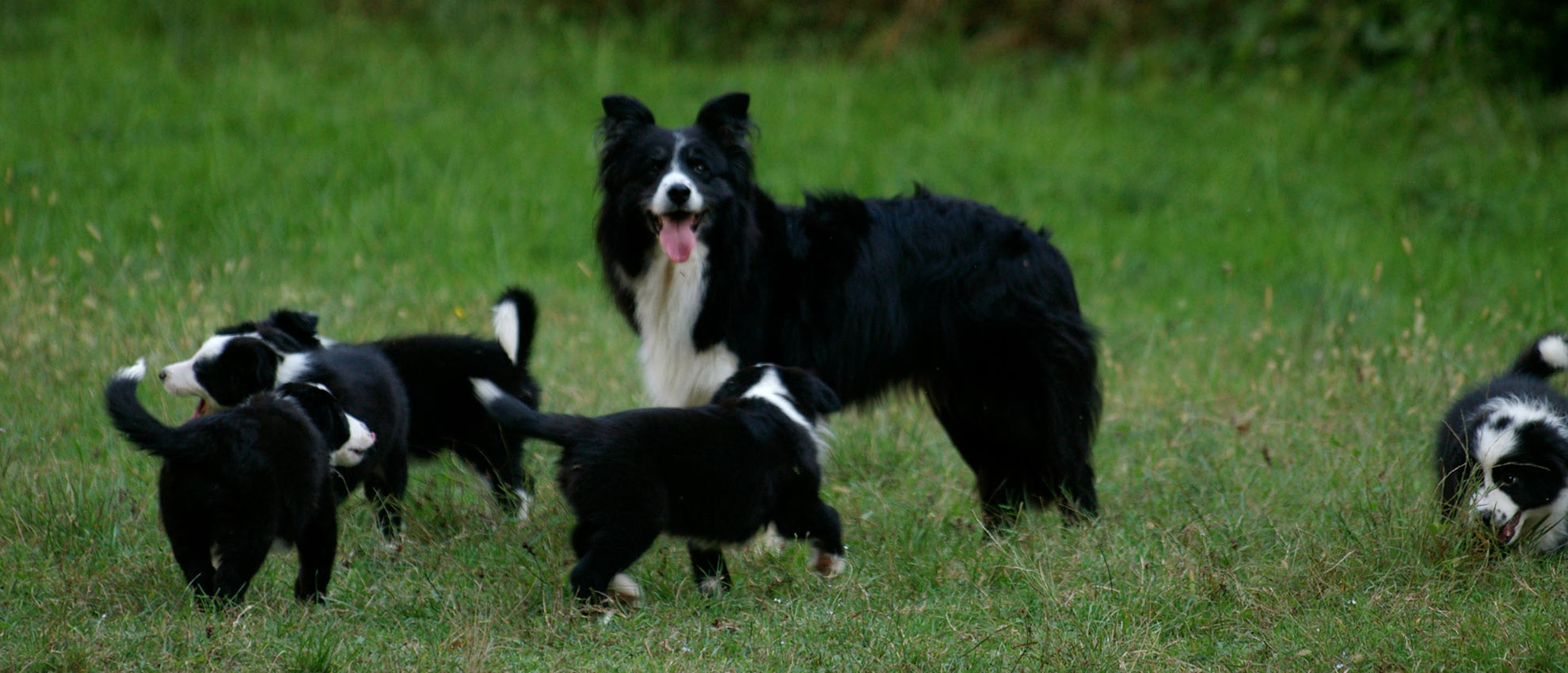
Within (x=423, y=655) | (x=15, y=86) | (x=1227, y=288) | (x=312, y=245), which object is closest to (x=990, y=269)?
(x=423, y=655)

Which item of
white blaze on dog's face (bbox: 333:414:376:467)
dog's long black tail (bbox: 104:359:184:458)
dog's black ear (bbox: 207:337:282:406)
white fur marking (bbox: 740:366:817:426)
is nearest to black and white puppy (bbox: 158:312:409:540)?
dog's black ear (bbox: 207:337:282:406)

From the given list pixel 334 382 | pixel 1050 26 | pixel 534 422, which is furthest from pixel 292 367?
pixel 1050 26

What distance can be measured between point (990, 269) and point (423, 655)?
2.59m

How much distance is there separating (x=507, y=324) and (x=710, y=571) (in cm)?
141

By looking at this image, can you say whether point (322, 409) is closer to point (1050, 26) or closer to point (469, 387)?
point (469, 387)

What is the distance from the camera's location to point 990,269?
5.33 metres

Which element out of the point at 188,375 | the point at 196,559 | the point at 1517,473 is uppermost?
the point at 188,375

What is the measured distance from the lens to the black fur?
154 inches

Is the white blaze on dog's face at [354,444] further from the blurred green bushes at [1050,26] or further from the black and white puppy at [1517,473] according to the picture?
the blurred green bushes at [1050,26]

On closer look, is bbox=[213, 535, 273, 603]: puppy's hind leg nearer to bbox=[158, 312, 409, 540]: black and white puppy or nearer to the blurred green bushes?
bbox=[158, 312, 409, 540]: black and white puppy

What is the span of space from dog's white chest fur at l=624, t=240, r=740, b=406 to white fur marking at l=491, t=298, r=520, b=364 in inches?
17.6

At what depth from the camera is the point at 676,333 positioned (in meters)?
5.23

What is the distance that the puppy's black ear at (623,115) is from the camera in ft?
17.3

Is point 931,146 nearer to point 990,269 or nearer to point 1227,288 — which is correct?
point 1227,288
